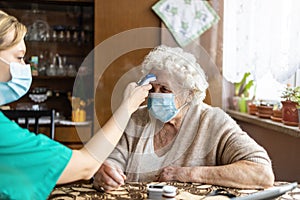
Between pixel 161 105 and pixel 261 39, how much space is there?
1.16 m

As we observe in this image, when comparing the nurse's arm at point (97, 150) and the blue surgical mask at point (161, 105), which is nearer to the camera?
the nurse's arm at point (97, 150)

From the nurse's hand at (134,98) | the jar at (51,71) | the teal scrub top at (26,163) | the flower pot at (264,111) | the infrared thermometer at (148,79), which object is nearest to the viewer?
the teal scrub top at (26,163)

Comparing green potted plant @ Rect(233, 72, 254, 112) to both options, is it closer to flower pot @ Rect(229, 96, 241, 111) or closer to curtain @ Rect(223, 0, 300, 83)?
flower pot @ Rect(229, 96, 241, 111)

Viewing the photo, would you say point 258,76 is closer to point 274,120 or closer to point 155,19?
point 274,120

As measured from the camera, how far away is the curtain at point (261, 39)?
258 cm

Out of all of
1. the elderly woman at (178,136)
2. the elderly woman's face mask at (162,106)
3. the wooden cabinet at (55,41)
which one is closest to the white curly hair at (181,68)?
the elderly woman at (178,136)

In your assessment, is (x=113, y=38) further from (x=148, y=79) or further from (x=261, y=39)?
(x=148, y=79)

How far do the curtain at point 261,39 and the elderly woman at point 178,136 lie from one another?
0.72 meters

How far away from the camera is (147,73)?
7.03 feet

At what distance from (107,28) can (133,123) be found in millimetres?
1292

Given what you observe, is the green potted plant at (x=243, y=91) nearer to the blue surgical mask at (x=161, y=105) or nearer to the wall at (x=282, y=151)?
the wall at (x=282, y=151)

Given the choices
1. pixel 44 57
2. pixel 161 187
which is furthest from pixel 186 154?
pixel 44 57

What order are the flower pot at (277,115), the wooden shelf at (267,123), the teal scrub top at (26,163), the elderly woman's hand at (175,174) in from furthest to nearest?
the flower pot at (277,115) → the wooden shelf at (267,123) → the elderly woman's hand at (175,174) → the teal scrub top at (26,163)

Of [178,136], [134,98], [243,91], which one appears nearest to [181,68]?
[178,136]
